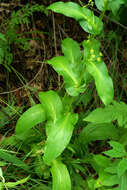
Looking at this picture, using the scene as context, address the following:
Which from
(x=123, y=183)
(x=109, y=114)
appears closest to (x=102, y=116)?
(x=109, y=114)

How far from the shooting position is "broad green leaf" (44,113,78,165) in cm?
194

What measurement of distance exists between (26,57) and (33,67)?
15cm

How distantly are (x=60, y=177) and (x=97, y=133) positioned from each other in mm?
573

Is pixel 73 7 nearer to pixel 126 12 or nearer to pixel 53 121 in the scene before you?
pixel 53 121

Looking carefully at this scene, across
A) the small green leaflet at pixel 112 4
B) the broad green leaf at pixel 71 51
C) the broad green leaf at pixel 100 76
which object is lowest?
the broad green leaf at pixel 100 76

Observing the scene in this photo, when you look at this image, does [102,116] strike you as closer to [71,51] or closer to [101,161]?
[101,161]

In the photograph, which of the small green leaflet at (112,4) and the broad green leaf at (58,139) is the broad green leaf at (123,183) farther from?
the small green leaflet at (112,4)

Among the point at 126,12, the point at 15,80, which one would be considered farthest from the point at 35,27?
the point at 126,12

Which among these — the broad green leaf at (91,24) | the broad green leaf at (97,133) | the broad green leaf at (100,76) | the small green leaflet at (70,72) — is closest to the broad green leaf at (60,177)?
the broad green leaf at (97,133)

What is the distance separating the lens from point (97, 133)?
7.86 ft

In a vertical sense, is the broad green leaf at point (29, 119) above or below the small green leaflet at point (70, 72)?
below

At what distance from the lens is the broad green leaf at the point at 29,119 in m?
2.19

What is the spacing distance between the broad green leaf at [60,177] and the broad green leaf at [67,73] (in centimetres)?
66

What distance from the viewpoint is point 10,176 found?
209 centimetres
